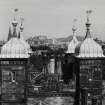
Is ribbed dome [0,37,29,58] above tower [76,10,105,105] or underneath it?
above

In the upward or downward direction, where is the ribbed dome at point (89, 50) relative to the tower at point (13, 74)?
upward

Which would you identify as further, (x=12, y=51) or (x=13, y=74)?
(x=13, y=74)

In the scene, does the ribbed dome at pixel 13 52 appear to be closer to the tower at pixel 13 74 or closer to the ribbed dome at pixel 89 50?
the tower at pixel 13 74

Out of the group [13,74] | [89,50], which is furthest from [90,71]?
[13,74]

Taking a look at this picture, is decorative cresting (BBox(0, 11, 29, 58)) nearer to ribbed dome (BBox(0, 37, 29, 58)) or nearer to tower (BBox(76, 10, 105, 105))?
ribbed dome (BBox(0, 37, 29, 58))

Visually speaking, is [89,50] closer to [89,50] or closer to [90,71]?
[89,50]

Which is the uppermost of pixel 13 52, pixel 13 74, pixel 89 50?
pixel 89 50

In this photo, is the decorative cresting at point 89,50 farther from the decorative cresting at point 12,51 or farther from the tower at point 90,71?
the decorative cresting at point 12,51

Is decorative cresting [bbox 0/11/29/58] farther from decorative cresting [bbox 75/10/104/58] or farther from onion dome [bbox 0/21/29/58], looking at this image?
decorative cresting [bbox 75/10/104/58]

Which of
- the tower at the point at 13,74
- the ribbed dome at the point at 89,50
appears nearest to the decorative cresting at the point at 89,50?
the ribbed dome at the point at 89,50

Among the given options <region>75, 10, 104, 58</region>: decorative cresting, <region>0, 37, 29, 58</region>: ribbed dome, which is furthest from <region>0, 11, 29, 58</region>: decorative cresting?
<region>75, 10, 104, 58</region>: decorative cresting

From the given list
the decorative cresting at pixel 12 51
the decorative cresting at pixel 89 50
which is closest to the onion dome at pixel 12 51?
the decorative cresting at pixel 12 51

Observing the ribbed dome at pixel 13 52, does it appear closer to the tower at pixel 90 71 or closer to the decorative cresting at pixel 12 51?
the decorative cresting at pixel 12 51

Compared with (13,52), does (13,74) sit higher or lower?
lower
